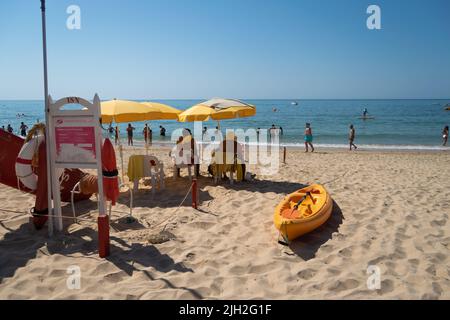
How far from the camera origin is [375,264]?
4.13 meters

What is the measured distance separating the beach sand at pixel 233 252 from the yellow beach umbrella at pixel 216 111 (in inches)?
72.2

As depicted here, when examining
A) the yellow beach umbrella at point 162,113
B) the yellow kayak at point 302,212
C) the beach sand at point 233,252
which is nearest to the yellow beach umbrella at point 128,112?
the yellow beach umbrella at point 162,113

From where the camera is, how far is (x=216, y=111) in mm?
7672

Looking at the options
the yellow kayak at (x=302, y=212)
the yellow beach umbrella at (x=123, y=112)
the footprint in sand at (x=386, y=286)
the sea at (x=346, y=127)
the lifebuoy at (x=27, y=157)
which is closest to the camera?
the footprint in sand at (x=386, y=286)

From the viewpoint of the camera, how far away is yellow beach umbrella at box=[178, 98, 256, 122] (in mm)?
7512

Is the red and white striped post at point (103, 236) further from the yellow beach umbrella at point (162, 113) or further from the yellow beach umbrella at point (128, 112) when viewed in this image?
the yellow beach umbrella at point (162, 113)

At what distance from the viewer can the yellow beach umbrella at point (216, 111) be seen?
7512 millimetres

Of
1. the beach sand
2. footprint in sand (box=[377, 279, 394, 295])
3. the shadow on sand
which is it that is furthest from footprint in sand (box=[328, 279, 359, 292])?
the shadow on sand

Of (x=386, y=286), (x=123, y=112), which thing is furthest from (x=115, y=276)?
(x=123, y=112)

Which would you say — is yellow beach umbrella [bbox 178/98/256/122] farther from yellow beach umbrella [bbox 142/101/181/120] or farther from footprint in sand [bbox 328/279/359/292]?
footprint in sand [bbox 328/279/359/292]
